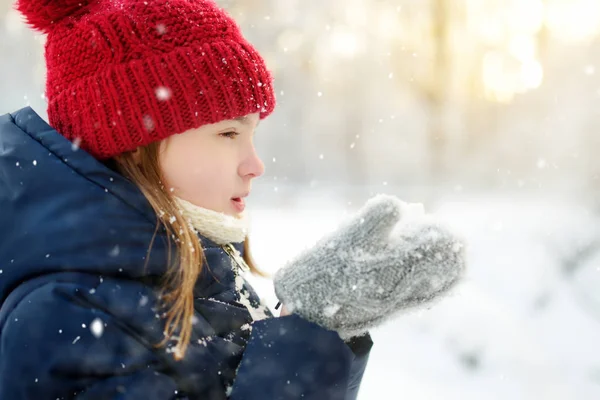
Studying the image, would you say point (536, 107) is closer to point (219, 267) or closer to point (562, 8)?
point (562, 8)

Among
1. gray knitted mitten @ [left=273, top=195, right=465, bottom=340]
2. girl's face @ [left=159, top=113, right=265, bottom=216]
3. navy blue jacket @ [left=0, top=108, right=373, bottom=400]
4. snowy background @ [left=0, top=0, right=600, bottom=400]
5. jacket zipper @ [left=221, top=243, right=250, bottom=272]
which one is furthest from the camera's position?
snowy background @ [left=0, top=0, right=600, bottom=400]

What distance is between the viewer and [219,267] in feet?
4.33

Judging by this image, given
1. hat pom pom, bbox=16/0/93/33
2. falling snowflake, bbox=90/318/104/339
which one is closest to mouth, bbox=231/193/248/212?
falling snowflake, bbox=90/318/104/339

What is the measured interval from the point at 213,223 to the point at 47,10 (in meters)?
0.62

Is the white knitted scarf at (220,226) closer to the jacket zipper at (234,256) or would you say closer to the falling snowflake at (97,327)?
the jacket zipper at (234,256)

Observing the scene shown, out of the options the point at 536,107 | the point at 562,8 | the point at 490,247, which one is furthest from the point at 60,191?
the point at 536,107

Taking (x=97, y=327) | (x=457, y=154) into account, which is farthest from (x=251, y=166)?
(x=457, y=154)

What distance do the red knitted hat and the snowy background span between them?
436mm

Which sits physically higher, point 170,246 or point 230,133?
point 230,133

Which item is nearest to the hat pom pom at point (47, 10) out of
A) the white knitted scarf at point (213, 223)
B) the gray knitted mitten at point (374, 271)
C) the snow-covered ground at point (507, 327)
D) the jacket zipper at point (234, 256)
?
the white knitted scarf at point (213, 223)

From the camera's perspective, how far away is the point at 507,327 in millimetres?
3754

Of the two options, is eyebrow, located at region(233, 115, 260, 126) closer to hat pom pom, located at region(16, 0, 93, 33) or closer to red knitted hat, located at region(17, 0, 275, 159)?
red knitted hat, located at region(17, 0, 275, 159)

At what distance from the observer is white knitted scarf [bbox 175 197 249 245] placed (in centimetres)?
129

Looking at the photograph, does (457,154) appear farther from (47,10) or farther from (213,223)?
(47,10)
